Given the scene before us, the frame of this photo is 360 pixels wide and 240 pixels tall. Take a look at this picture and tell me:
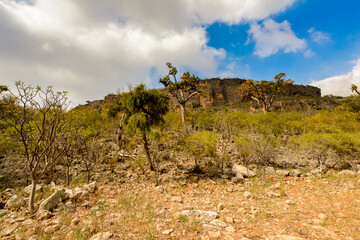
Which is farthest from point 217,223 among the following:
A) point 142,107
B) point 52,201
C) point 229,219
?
point 142,107

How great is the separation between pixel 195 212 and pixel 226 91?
82.1m

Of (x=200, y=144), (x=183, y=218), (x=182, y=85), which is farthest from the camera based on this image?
(x=182, y=85)

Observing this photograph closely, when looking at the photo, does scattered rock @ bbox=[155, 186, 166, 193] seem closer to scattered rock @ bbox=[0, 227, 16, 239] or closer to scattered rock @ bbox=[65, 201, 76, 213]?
scattered rock @ bbox=[65, 201, 76, 213]

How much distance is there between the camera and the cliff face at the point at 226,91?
77375 mm

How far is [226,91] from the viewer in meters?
82.2

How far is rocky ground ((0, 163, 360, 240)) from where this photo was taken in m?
4.48

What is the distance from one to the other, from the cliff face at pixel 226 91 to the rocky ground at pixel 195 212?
6670cm

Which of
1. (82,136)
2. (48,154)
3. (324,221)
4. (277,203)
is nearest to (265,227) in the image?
(324,221)

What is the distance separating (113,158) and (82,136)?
423 cm

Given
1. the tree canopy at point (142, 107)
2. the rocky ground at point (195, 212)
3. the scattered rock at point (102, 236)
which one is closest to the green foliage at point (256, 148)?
the rocky ground at point (195, 212)

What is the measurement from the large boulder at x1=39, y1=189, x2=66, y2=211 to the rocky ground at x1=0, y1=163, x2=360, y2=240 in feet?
0.11

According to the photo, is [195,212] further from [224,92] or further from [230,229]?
[224,92]

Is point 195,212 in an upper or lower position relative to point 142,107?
lower

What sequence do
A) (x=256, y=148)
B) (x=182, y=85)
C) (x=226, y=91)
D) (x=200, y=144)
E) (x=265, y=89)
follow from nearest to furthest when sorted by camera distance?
(x=256, y=148)
(x=200, y=144)
(x=182, y=85)
(x=265, y=89)
(x=226, y=91)
